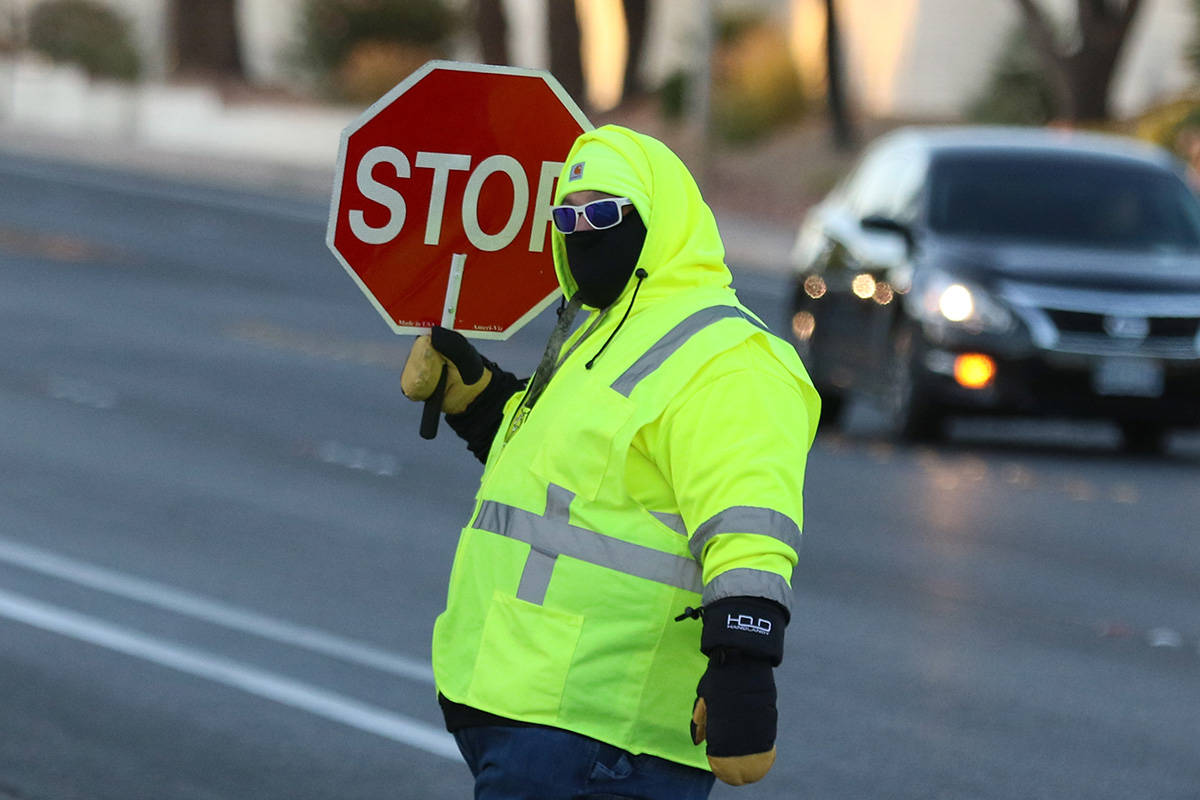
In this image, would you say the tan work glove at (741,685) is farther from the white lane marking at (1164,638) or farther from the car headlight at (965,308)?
the car headlight at (965,308)

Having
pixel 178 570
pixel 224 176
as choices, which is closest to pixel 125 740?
pixel 178 570

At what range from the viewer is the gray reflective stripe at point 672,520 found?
13.0 ft

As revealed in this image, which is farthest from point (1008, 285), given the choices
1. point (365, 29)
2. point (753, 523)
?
point (365, 29)

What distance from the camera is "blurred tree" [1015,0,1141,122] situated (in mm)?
34406

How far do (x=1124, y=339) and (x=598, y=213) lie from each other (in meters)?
9.97

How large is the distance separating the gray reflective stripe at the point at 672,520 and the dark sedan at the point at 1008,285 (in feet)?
32.2

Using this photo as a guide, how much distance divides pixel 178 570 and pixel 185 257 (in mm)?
16107

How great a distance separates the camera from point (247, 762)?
7055 millimetres

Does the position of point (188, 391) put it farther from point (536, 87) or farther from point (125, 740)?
point (536, 87)

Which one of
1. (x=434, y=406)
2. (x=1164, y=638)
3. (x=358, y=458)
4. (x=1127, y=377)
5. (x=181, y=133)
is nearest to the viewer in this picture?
(x=434, y=406)

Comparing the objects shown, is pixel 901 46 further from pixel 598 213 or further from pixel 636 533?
pixel 636 533

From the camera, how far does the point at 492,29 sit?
4375 centimetres

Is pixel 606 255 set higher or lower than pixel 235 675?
higher

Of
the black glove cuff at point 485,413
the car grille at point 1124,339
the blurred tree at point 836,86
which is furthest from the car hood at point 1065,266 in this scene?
the blurred tree at point 836,86
